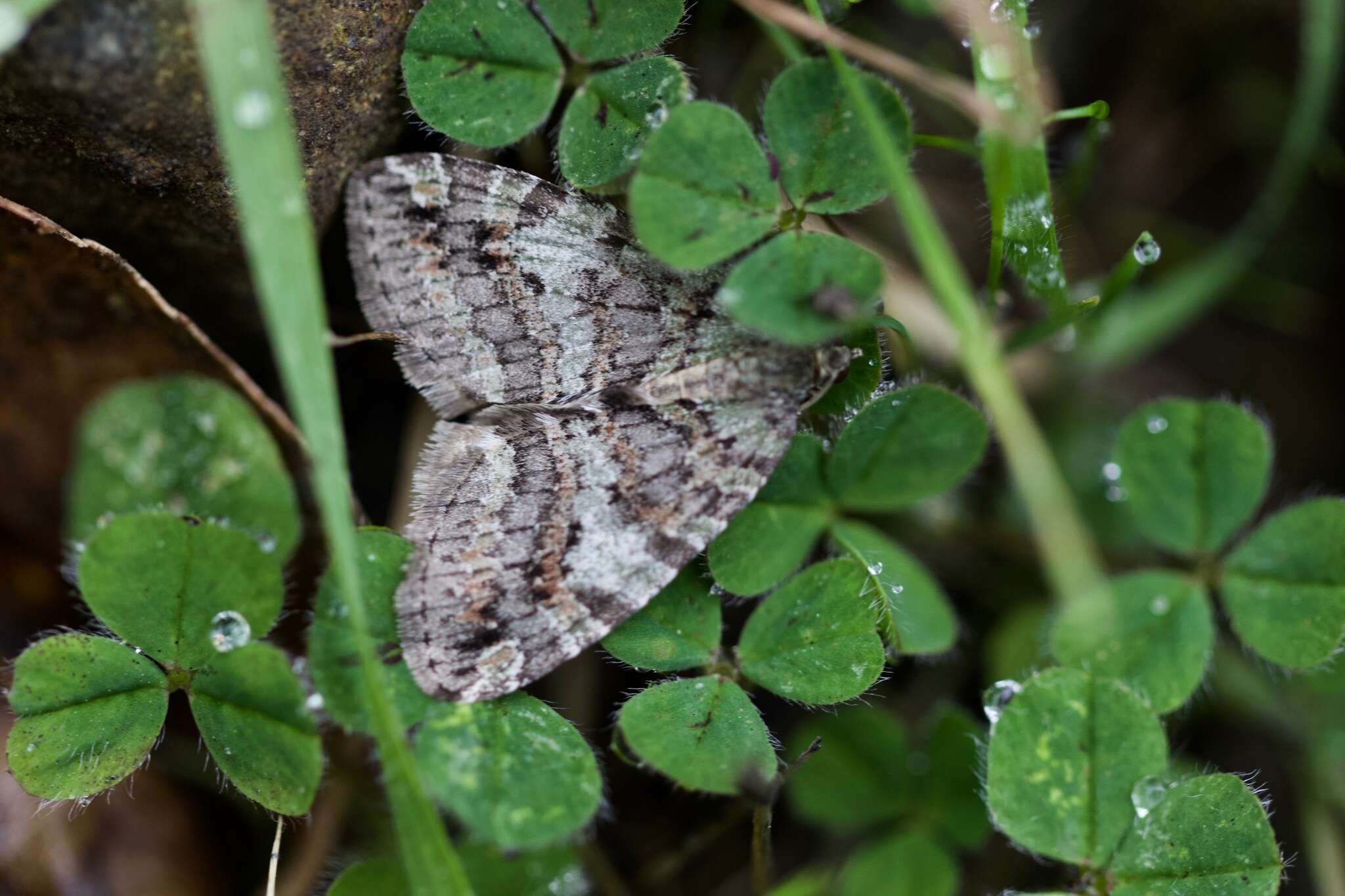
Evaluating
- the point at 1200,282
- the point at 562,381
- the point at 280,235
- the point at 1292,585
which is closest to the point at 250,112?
the point at 280,235

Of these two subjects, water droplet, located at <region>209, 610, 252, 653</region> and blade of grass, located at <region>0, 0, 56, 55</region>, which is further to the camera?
water droplet, located at <region>209, 610, 252, 653</region>

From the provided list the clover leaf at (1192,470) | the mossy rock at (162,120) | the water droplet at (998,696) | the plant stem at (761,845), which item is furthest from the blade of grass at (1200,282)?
the mossy rock at (162,120)

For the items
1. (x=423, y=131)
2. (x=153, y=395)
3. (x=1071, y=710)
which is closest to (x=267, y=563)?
(x=153, y=395)

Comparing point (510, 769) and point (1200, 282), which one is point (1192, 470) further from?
point (510, 769)

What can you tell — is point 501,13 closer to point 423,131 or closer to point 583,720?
point 423,131

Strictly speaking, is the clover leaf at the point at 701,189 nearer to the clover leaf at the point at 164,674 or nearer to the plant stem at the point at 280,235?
the plant stem at the point at 280,235

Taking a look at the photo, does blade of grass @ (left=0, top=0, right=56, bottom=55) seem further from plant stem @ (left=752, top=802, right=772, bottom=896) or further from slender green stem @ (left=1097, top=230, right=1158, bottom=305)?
slender green stem @ (left=1097, top=230, right=1158, bottom=305)

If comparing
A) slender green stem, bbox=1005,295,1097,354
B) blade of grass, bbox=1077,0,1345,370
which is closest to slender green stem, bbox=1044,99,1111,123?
slender green stem, bbox=1005,295,1097,354
